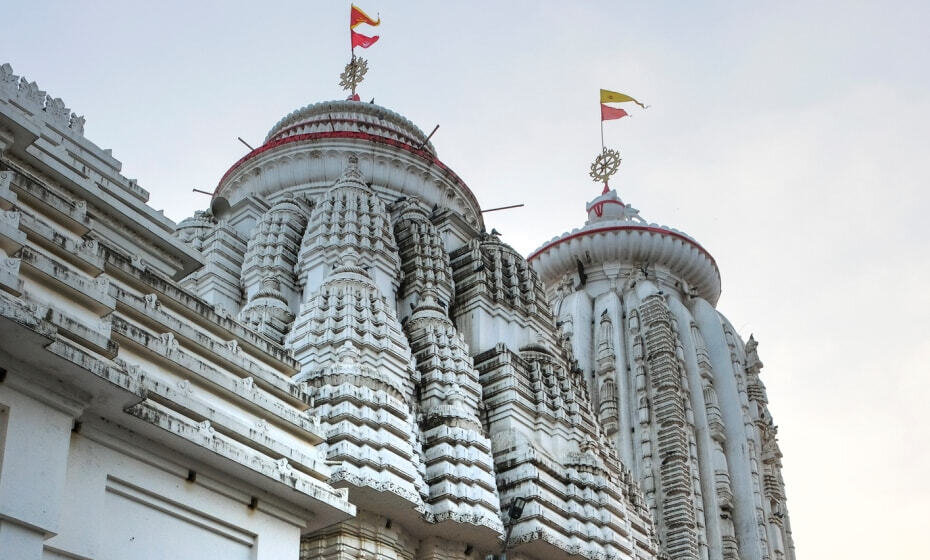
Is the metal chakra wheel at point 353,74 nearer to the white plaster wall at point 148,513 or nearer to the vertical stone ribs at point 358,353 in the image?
the vertical stone ribs at point 358,353

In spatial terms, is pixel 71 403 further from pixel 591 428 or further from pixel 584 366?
pixel 584 366

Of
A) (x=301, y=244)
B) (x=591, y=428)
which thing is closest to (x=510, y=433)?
(x=591, y=428)

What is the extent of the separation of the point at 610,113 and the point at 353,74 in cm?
1306

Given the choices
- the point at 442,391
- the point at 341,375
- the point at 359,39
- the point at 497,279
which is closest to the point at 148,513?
the point at 341,375

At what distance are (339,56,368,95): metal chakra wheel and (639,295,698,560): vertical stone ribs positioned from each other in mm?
15300

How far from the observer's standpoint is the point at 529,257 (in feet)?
167

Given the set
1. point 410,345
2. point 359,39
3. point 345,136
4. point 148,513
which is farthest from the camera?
point 359,39

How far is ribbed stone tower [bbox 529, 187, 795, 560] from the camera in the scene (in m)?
39.5

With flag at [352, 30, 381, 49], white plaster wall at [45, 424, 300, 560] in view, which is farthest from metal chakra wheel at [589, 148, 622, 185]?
white plaster wall at [45, 424, 300, 560]

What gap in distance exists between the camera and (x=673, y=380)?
137 feet

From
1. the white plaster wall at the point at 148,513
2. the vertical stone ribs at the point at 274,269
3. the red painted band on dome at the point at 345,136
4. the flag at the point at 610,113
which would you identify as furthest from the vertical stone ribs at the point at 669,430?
the white plaster wall at the point at 148,513

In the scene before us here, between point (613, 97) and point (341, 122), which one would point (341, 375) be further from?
point (613, 97)

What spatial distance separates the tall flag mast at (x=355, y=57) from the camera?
36.1 metres

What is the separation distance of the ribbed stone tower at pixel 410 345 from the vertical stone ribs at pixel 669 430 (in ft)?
26.5
